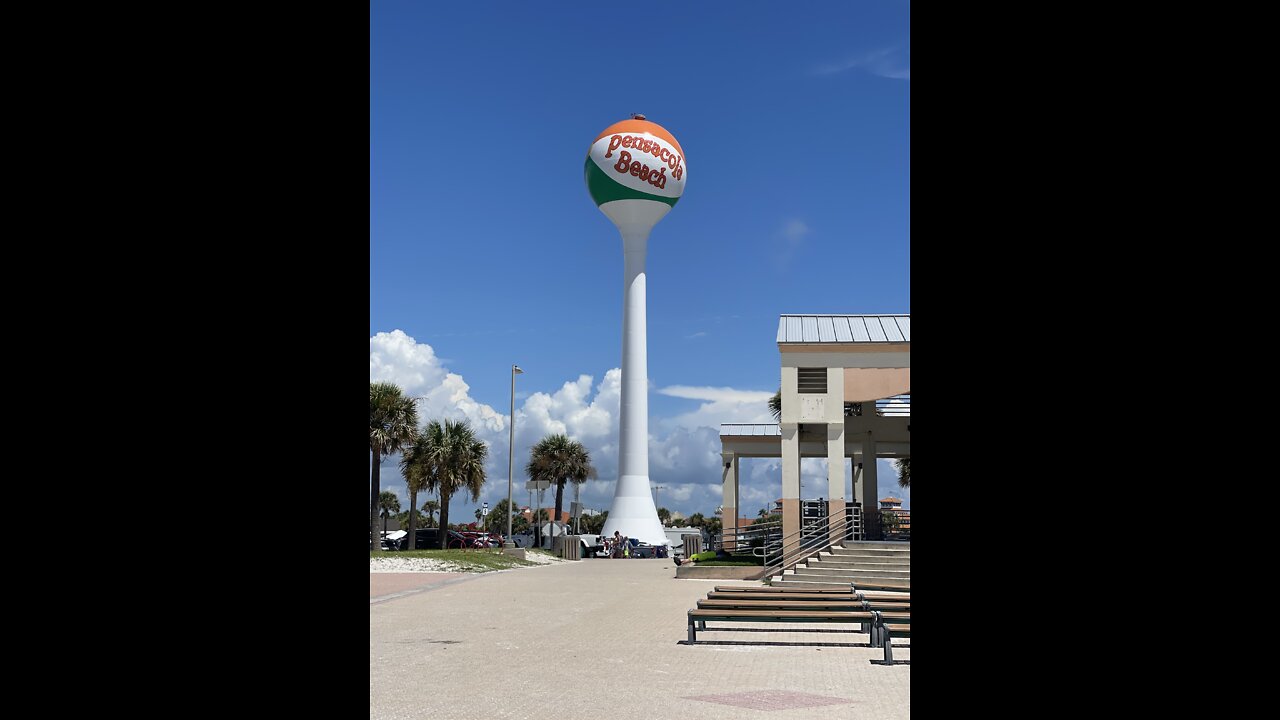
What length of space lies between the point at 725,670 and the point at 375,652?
13.1 feet

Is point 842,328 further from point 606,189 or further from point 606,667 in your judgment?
point 606,189

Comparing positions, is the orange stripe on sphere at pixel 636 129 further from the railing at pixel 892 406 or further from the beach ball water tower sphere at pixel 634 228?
the railing at pixel 892 406

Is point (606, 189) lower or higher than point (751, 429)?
higher

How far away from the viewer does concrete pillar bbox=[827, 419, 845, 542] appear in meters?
25.6

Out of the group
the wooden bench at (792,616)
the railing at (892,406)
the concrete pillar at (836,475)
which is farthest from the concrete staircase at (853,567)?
the wooden bench at (792,616)

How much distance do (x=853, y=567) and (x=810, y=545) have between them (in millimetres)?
2215

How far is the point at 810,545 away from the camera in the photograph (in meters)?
25.2

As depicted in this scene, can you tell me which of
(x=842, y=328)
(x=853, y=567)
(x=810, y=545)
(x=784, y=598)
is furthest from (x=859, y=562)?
(x=784, y=598)

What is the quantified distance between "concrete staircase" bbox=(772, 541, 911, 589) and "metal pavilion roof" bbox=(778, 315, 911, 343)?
5391 mm

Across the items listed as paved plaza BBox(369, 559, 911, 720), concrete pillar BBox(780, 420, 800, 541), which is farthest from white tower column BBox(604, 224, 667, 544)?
paved plaza BBox(369, 559, 911, 720)

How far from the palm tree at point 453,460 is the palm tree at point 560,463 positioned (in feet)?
68.2

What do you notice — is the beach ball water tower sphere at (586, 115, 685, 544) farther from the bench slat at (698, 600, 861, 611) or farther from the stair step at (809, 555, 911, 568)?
the bench slat at (698, 600, 861, 611)

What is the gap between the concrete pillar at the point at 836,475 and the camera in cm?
2561
